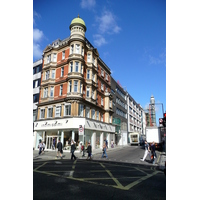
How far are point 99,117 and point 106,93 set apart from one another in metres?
5.84

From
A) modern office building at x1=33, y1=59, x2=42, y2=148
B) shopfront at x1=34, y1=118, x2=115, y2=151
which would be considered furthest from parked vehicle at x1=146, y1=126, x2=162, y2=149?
modern office building at x1=33, y1=59, x2=42, y2=148

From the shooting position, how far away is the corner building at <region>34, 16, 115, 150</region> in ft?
78.0

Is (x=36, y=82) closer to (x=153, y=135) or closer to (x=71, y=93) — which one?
(x=71, y=93)

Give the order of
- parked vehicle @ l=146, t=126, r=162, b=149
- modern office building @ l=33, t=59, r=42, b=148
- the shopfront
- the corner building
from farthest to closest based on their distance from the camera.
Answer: modern office building @ l=33, t=59, r=42, b=148, parked vehicle @ l=146, t=126, r=162, b=149, the corner building, the shopfront

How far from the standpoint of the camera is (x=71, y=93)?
2378cm

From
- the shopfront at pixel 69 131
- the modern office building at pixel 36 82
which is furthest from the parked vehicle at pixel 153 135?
the modern office building at pixel 36 82

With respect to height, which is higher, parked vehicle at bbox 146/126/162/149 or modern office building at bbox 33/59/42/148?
modern office building at bbox 33/59/42/148

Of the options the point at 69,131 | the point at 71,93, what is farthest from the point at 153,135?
the point at 71,93

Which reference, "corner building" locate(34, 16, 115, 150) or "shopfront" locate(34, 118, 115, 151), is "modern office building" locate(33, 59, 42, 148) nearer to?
"corner building" locate(34, 16, 115, 150)

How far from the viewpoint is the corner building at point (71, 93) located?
23.8 m
